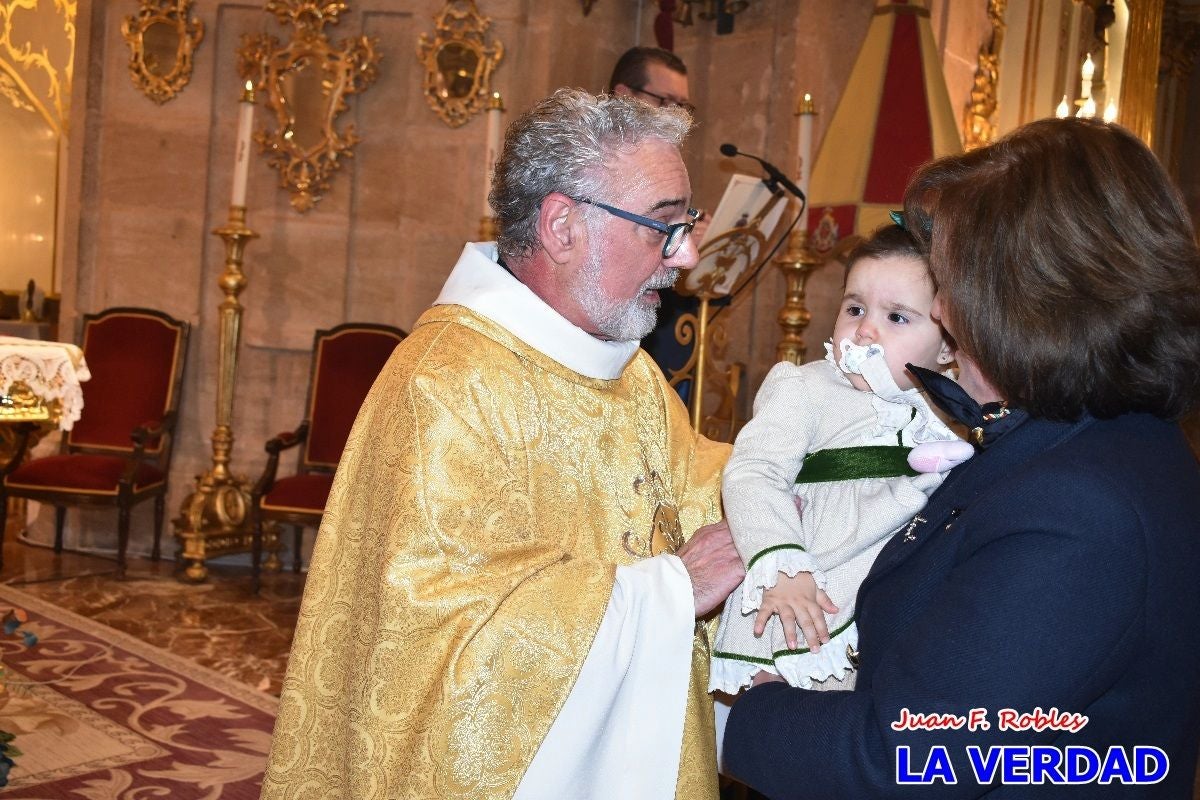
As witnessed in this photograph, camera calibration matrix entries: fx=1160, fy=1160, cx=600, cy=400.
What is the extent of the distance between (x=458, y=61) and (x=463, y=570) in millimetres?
5373

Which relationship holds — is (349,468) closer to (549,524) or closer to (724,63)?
(549,524)

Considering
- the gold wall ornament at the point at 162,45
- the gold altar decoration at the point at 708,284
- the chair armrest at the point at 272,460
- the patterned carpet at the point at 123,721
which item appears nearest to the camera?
the patterned carpet at the point at 123,721

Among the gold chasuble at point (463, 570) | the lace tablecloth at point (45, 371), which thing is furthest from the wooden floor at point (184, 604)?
the gold chasuble at point (463, 570)

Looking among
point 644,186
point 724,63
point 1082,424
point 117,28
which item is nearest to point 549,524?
point 644,186

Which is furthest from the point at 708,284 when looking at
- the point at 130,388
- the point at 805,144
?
the point at 130,388

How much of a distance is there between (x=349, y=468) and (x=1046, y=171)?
1205 mm

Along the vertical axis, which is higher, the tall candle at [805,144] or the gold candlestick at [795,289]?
the tall candle at [805,144]

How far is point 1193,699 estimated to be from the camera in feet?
4.53

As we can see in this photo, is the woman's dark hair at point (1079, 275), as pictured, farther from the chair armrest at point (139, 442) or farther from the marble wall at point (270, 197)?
the chair armrest at point (139, 442)

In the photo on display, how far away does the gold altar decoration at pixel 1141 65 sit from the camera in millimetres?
8102

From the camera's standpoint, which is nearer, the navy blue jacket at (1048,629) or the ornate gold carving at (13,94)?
the navy blue jacket at (1048,629)

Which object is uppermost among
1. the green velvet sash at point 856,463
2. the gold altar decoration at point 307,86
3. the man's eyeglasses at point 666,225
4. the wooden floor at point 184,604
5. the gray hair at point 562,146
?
the gold altar decoration at point 307,86

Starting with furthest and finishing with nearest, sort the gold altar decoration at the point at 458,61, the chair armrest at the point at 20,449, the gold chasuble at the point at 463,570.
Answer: the gold altar decoration at the point at 458,61 < the chair armrest at the point at 20,449 < the gold chasuble at the point at 463,570

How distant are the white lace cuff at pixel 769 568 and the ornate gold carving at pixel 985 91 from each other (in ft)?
16.7
